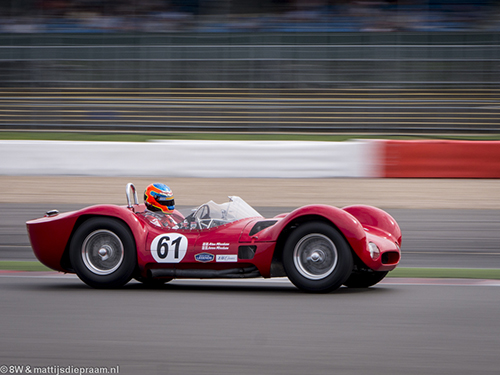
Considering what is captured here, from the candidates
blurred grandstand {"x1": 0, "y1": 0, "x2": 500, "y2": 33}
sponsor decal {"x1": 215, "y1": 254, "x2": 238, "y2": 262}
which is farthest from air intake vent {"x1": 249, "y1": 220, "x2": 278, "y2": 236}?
blurred grandstand {"x1": 0, "y1": 0, "x2": 500, "y2": 33}

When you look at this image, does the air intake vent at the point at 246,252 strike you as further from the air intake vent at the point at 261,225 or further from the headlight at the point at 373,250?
the headlight at the point at 373,250

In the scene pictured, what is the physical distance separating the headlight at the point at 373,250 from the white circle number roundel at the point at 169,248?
57.5 inches

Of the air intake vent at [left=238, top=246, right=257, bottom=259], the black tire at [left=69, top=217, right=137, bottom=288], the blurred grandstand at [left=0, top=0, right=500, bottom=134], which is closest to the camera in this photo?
the air intake vent at [left=238, top=246, right=257, bottom=259]

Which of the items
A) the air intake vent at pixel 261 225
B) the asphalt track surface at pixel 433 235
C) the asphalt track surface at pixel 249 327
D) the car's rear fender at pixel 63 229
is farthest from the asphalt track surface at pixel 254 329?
the asphalt track surface at pixel 433 235

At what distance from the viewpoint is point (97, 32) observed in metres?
22.1

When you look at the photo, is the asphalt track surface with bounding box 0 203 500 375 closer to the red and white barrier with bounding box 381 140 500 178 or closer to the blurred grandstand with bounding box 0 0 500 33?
the red and white barrier with bounding box 381 140 500 178

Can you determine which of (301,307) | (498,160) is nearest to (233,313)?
(301,307)

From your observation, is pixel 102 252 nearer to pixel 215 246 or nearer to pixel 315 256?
pixel 215 246

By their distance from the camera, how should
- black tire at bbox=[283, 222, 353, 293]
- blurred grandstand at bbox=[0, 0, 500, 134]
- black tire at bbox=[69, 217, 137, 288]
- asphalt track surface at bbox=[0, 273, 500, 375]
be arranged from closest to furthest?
asphalt track surface at bbox=[0, 273, 500, 375]
black tire at bbox=[283, 222, 353, 293]
black tire at bbox=[69, 217, 137, 288]
blurred grandstand at bbox=[0, 0, 500, 134]

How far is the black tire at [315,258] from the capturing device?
5.08 meters

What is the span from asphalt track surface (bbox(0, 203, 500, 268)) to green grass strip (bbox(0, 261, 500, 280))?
0.31 metres

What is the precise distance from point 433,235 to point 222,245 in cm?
449

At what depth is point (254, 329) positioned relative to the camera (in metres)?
4.20

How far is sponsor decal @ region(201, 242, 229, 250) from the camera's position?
5.34m
